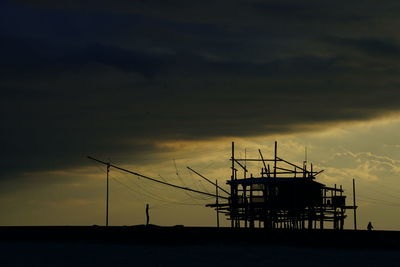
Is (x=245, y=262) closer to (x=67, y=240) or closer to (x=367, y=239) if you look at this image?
(x=367, y=239)

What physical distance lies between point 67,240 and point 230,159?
20274 mm

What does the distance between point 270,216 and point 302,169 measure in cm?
621

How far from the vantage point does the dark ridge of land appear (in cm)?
7675

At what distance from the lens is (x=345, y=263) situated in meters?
69.8

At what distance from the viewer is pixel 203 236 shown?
8575 centimetres

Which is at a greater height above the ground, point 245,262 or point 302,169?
point 302,169

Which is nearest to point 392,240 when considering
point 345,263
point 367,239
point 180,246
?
point 367,239

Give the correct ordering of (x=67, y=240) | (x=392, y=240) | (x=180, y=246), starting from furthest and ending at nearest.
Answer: (x=67, y=240)
(x=180, y=246)
(x=392, y=240)

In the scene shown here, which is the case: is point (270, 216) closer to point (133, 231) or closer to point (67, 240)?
point (133, 231)

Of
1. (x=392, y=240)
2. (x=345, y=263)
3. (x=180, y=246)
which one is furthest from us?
(x=180, y=246)

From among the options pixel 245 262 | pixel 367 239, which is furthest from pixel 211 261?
pixel 367 239

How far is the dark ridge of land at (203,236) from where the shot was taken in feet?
252

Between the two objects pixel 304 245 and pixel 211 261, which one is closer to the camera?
pixel 211 261

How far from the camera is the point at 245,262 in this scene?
70.7 m
